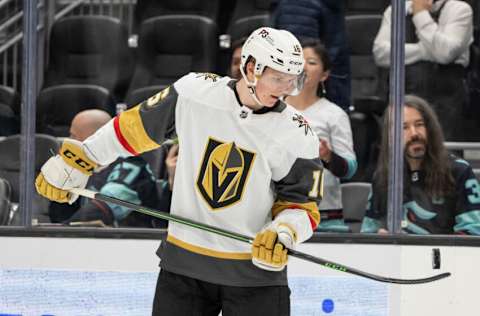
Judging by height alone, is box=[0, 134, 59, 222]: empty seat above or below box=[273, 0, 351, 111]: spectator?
below

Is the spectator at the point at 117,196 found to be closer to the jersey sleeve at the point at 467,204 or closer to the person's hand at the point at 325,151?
the person's hand at the point at 325,151

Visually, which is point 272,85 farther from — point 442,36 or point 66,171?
point 442,36

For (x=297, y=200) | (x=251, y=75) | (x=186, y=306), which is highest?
(x=251, y=75)

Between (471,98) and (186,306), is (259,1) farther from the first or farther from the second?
(186,306)

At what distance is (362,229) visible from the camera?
391 centimetres

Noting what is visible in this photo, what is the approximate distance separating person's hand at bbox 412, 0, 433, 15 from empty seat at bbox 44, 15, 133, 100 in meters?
1.13

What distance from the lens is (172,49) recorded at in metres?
4.64

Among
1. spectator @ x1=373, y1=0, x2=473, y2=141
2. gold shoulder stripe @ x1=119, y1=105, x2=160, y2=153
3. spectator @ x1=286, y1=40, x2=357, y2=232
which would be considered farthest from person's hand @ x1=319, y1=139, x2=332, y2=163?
gold shoulder stripe @ x1=119, y1=105, x2=160, y2=153

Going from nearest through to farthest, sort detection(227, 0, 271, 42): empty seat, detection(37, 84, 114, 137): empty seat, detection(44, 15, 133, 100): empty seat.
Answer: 1. detection(37, 84, 114, 137): empty seat
2. detection(44, 15, 133, 100): empty seat
3. detection(227, 0, 271, 42): empty seat

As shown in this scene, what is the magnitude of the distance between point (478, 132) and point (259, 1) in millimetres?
1167

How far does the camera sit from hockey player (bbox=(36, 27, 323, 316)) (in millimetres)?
2893

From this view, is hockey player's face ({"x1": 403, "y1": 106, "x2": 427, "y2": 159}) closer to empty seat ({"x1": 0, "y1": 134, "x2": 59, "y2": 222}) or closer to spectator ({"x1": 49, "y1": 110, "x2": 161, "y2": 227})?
spectator ({"x1": 49, "y1": 110, "x2": 161, "y2": 227})

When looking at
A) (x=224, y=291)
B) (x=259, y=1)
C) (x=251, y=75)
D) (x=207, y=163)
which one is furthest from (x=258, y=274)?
(x=259, y=1)

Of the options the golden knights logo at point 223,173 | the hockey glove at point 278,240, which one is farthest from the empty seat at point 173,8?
the hockey glove at point 278,240
